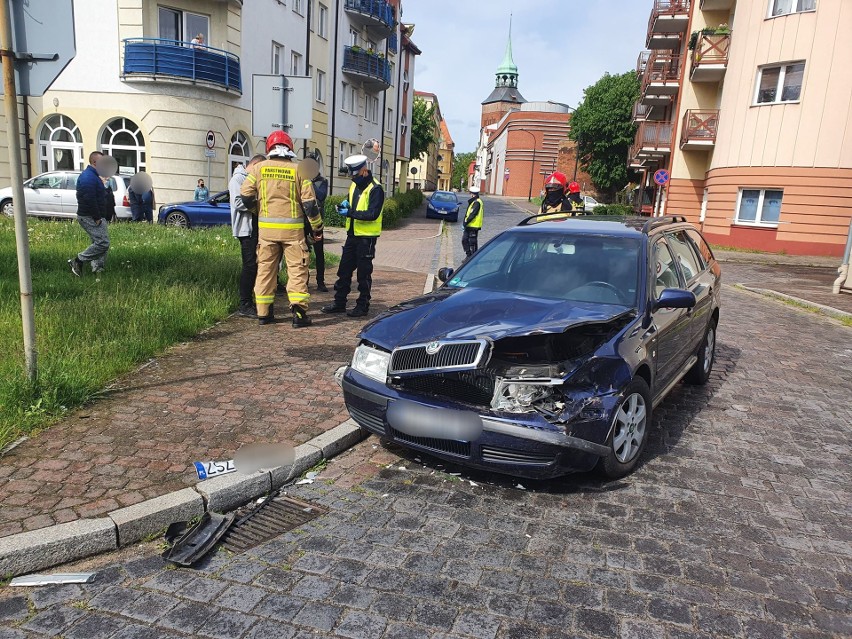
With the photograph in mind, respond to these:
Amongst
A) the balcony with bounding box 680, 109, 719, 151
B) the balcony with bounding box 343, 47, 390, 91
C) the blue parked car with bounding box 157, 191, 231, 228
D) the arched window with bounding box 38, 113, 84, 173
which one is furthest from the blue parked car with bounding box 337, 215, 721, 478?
the balcony with bounding box 343, 47, 390, 91

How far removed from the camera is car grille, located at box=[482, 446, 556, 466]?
362 centimetres

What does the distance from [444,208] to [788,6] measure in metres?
16.7

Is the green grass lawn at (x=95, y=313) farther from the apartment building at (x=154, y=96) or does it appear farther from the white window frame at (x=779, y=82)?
the white window frame at (x=779, y=82)

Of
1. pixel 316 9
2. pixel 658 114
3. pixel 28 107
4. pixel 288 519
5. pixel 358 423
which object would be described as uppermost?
pixel 316 9

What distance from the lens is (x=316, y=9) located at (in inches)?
1242

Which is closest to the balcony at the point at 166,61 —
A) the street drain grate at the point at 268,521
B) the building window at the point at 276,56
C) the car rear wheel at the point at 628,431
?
the building window at the point at 276,56

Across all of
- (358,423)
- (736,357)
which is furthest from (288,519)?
(736,357)

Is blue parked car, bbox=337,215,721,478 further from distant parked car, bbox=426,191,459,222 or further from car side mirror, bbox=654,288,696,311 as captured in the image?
distant parked car, bbox=426,191,459,222

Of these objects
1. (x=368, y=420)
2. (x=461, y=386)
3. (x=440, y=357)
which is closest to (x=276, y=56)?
(x=368, y=420)

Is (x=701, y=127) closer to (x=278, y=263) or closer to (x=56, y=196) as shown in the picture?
(x=56, y=196)

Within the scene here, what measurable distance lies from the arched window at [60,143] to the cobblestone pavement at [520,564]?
72.7 ft

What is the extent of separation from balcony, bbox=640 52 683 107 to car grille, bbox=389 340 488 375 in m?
33.2

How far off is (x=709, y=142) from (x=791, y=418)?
2478cm

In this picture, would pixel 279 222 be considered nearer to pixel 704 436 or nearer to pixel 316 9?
pixel 704 436
